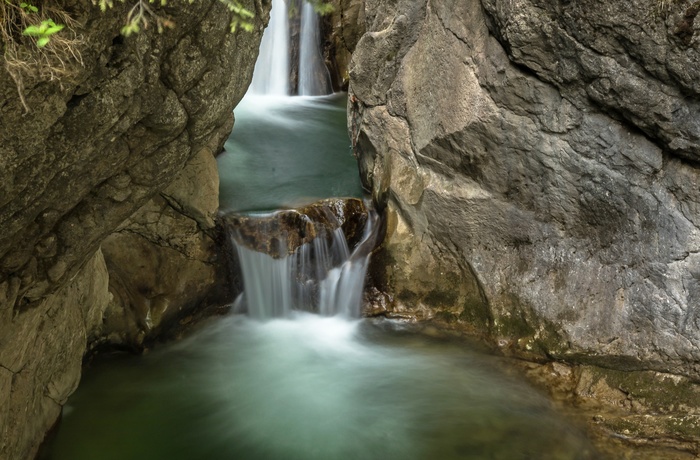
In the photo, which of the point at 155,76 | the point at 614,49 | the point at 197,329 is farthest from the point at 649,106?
the point at 197,329

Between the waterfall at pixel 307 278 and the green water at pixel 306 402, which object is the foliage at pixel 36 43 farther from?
the waterfall at pixel 307 278

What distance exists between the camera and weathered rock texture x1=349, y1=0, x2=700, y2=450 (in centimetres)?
460

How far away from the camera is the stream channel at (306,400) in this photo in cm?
482

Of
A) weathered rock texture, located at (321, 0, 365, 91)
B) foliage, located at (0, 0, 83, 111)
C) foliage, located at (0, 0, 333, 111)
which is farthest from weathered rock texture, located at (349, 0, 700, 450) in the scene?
weathered rock texture, located at (321, 0, 365, 91)

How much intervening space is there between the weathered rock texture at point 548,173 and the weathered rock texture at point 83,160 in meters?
2.27

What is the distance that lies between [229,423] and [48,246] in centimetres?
229

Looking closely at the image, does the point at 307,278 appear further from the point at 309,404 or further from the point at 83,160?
the point at 83,160

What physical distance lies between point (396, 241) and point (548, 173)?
5.91ft

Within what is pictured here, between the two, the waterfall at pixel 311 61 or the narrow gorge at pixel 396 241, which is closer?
the narrow gorge at pixel 396 241

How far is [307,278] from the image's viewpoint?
6656 mm

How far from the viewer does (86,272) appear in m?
4.75

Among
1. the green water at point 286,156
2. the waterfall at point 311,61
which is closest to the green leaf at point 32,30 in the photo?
the green water at point 286,156

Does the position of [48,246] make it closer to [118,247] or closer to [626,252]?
[118,247]

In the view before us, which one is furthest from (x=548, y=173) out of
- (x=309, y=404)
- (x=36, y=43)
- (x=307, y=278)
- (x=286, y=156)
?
(x=286, y=156)
